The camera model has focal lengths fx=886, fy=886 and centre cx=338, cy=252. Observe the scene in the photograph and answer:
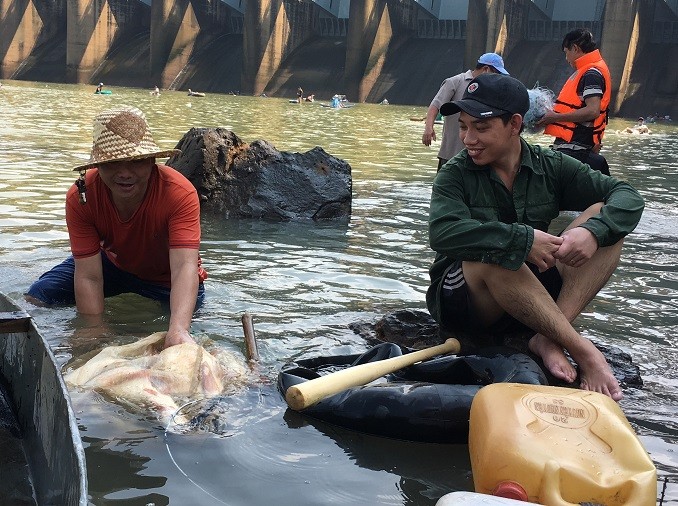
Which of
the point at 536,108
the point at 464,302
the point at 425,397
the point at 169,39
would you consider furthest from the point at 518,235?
the point at 169,39

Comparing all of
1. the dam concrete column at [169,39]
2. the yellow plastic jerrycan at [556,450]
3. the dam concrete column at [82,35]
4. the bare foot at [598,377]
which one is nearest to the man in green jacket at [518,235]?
the bare foot at [598,377]

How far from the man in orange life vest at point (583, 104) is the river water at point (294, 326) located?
0.92 m

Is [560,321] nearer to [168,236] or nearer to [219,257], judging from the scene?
[168,236]

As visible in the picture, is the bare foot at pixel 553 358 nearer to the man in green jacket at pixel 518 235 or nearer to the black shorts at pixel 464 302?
the man in green jacket at pixel 518 235

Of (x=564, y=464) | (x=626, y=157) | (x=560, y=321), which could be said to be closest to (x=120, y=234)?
(x=560, y=321)

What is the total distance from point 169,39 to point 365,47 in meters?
11.5

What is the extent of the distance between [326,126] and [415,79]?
20363 millimetres

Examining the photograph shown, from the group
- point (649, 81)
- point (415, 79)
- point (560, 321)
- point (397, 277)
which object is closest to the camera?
point (560, 321)

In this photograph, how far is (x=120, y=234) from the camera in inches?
172

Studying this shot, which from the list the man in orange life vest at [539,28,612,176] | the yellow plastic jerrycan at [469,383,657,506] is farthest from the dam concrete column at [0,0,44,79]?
the yellow plastic jerrycan at [469,383,657,506]

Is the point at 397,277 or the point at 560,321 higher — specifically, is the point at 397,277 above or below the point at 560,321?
below

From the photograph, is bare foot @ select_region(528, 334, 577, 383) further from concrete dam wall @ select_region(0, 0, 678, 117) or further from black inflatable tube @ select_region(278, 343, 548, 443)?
concrete dam wall @ select_region(0, 0, 678, 117)

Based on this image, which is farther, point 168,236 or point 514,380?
point 168,236

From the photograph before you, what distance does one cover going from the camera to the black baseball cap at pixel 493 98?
3826mm
